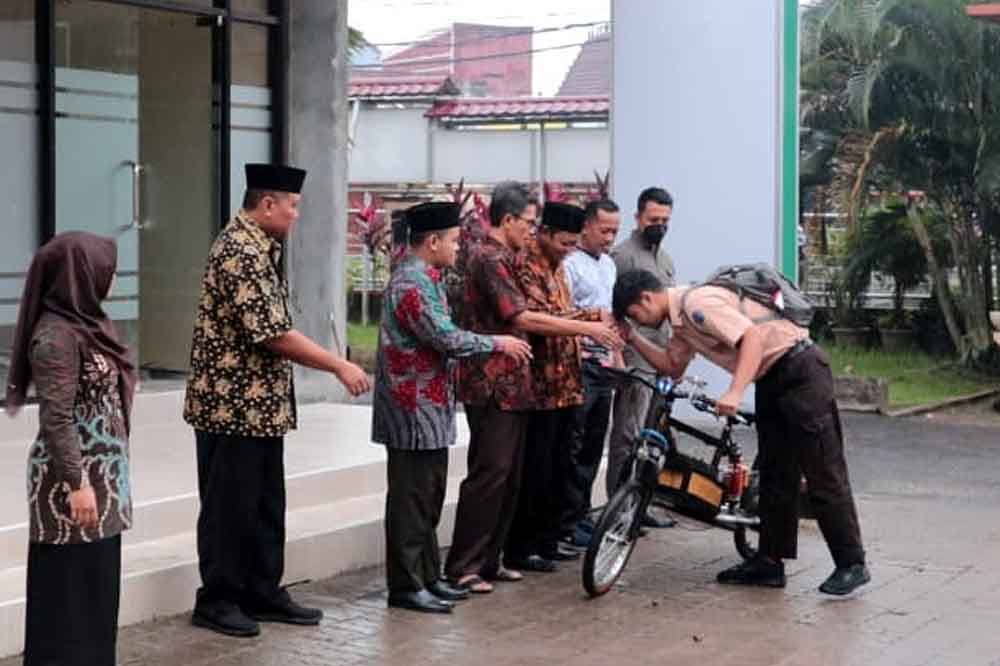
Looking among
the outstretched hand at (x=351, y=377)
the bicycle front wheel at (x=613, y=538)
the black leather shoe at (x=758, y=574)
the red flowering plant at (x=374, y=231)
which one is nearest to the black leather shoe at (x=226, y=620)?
the outstretched hand at (x=351, y=377)

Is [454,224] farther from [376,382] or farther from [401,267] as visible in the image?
[376,382]

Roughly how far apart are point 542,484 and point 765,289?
1.47 metres

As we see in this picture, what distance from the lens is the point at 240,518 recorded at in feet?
23.1

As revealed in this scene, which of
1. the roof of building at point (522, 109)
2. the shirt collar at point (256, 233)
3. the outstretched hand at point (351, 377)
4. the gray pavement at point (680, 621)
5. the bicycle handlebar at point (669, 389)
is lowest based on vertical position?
the gray pavement at point (680, 621)

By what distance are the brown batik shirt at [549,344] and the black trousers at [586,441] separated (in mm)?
536

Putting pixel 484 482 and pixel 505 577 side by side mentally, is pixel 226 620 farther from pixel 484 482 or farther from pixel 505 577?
pixel 505 577

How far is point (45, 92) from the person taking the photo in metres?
10.3

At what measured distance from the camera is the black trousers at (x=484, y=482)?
26.2 ft

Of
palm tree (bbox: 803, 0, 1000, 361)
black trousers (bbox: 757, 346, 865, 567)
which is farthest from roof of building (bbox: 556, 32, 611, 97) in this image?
black trousers (bbox: 757, 346, 865, 567)

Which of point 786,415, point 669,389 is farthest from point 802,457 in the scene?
point 669,389

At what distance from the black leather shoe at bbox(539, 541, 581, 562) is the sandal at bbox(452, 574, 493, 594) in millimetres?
739

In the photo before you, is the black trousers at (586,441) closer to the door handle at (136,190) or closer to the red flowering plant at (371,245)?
the door handle at (136,190)

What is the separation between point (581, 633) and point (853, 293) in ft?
47.9

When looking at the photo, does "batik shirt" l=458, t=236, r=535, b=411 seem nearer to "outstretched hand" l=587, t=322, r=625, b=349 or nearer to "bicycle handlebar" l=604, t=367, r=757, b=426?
"outstretched hand" l=587, t=322, r=625, b=349
